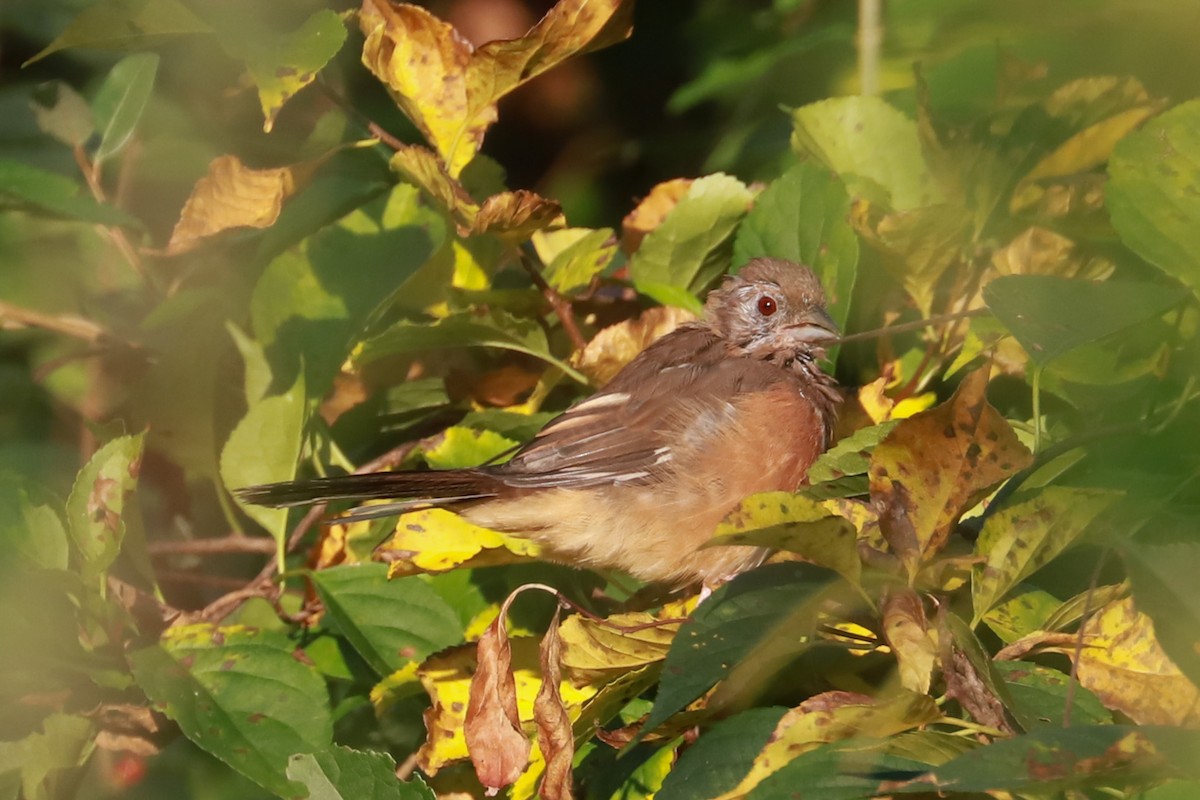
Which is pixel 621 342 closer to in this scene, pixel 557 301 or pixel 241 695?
pixel 557 301

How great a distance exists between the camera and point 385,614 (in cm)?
234

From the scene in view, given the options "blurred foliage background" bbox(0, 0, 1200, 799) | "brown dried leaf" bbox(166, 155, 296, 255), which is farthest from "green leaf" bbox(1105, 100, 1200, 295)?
"brown dried leaf" bbox(166, 155, 296, 255)

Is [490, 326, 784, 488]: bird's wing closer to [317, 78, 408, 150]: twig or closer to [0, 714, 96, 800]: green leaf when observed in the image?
[317, 78, 408, 150]: twig

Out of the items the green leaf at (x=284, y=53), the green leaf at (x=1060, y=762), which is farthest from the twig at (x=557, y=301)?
the green leaf at (x=1060, y=762)

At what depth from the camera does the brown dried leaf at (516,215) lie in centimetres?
226

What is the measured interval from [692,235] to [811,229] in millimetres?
287

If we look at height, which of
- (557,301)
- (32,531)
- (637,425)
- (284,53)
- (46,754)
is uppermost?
(284,53)

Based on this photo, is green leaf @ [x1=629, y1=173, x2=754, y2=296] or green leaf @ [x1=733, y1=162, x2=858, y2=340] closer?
green leaf @ [x1=733, y1=162, x2=858, y2=340]

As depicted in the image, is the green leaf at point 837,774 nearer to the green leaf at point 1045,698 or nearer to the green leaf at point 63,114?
the green leaf at point 1045,698

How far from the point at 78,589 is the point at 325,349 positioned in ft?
2.11

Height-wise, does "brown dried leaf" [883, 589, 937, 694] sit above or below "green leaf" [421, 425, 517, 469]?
above

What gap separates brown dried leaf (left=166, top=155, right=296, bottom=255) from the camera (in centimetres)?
241

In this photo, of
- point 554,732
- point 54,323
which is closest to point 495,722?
point 554,732

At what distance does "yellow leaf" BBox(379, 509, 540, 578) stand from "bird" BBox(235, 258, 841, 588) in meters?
0.24
